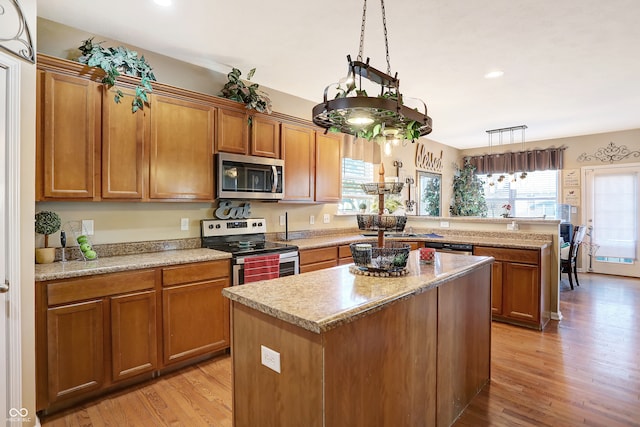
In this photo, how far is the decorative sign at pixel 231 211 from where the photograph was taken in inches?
138

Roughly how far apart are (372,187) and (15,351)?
2148mm

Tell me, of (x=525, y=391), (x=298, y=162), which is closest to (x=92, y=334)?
(x=298, y=162)

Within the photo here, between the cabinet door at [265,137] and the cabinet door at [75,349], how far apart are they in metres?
1.95

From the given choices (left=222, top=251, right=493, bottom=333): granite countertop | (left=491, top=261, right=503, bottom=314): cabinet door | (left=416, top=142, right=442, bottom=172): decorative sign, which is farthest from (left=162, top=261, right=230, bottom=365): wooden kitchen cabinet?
(left=416, top=142, right=442, bottom=172): decorative sign

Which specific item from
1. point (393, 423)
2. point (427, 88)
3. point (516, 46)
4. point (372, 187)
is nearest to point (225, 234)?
point (372, 187)

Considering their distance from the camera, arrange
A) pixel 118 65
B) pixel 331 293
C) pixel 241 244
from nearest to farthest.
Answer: pixel 331 293
pixel 118 65
pixel 241 244

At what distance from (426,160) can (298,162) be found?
374cm

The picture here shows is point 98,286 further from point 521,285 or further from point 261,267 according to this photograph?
point 521,285

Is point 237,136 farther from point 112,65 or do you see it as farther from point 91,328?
point 91,328

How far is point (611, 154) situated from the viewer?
6.27m

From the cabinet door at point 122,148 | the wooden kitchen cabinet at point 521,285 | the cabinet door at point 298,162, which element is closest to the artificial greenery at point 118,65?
the cabinet door at point 122,148

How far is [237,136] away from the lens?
332 centimetres

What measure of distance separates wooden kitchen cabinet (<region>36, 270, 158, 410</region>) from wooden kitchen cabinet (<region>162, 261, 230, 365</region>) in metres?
0.11

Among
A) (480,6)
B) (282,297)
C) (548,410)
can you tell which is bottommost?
(548,410)
